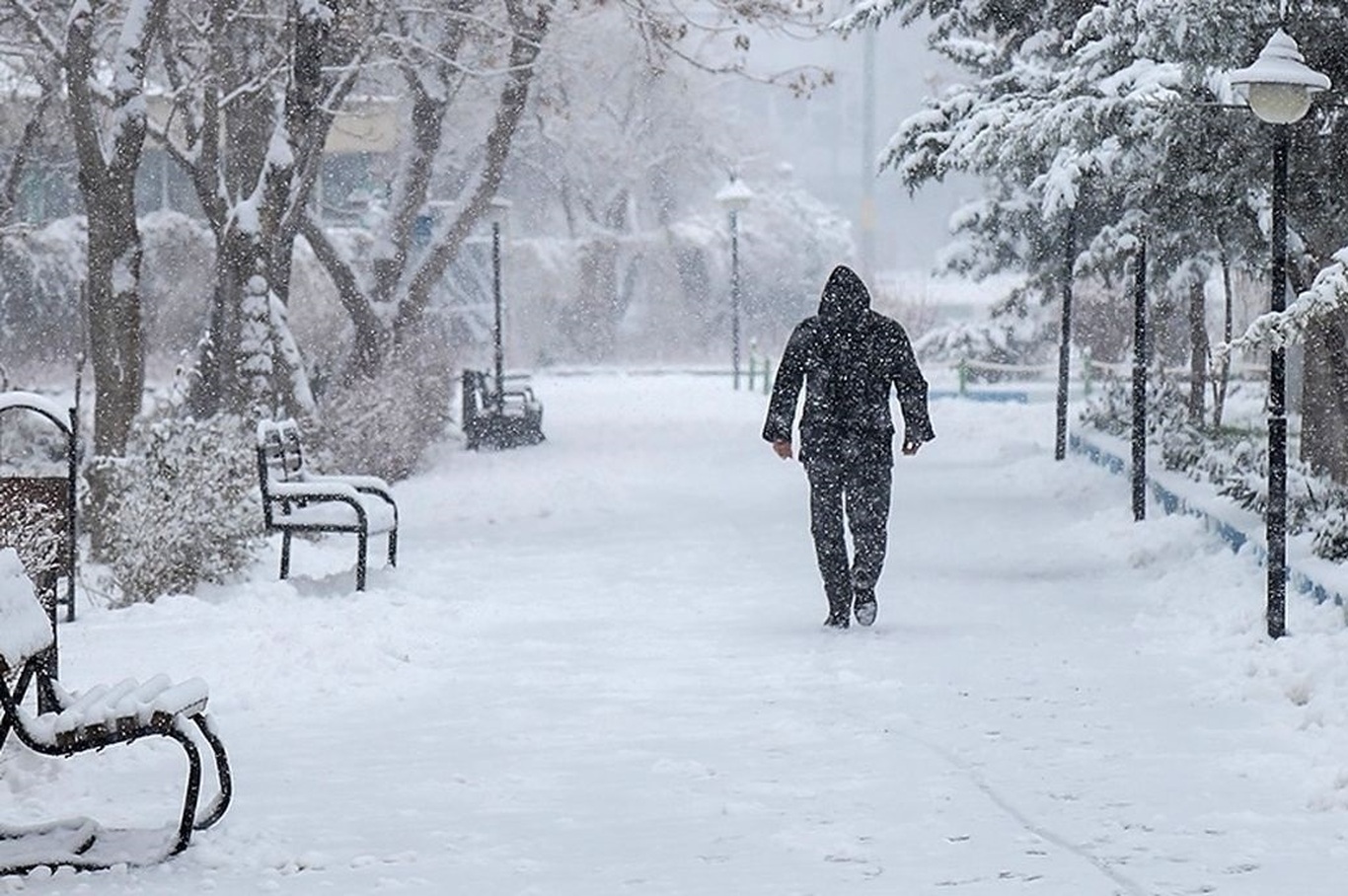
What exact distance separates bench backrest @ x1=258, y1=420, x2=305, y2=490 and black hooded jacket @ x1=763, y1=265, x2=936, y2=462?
3.31m

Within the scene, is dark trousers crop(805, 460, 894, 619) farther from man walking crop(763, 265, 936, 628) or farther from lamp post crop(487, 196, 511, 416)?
lamp post crop(487, 196, 511, 416)

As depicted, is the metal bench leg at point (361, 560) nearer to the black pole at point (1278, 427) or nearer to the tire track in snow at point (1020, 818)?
the tire track in snow at point (1020, 818)

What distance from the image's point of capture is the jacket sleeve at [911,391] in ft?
38.7

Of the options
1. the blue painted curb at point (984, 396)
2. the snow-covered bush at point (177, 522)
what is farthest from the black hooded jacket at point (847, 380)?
the blue painted curb at point (984, 396)

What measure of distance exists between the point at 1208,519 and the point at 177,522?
258 inches

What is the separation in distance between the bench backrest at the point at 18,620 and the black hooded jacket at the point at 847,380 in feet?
18.5

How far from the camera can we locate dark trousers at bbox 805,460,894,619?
1169cm

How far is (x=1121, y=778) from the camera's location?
7.78m

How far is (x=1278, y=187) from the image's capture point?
34.3 ft

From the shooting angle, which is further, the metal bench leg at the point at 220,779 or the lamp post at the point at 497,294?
the lamp post at the point at 497,294

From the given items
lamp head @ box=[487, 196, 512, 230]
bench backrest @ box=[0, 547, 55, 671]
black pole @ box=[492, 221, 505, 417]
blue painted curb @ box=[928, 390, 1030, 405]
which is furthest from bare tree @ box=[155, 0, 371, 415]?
blue painted curb @ box=[928, 390, 1030, 405]

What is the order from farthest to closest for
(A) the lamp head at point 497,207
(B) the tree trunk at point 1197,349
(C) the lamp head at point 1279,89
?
(A) the lamp head at point 497,207
(B) the tree trunk at point 1197,349
(C) the lamp head at point 1279,89

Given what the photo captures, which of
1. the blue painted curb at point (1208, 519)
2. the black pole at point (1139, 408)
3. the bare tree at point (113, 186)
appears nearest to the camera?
the blue painted curb at point (1208, 519)

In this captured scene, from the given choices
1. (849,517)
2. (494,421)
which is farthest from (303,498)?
(494,421)
